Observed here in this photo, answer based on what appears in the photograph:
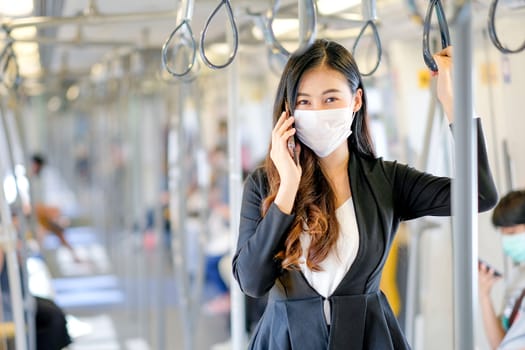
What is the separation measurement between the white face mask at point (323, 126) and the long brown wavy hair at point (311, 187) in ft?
0.13

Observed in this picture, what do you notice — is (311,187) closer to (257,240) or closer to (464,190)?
(257,240)

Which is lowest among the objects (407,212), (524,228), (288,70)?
(524,228)

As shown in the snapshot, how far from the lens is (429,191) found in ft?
5.87

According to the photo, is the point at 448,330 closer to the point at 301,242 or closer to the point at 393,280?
the point at 393,280

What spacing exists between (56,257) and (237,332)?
29.8ft

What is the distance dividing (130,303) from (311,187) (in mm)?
6755

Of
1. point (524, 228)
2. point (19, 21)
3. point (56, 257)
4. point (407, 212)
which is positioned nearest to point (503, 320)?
point (524, 228)

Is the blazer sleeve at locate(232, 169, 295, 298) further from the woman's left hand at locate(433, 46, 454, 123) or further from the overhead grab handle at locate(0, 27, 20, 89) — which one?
the overhead grab handle at locate(0, 27, 20, 89)

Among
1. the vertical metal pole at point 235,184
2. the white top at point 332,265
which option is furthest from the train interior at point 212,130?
the white top at point 332,265

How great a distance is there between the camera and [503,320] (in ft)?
10.00

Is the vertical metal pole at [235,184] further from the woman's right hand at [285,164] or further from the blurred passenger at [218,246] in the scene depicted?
the blurred passenger at [218,246]

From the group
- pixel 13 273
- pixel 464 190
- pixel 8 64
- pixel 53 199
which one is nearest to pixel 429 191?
pixel 464 190

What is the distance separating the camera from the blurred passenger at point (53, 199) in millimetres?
9141

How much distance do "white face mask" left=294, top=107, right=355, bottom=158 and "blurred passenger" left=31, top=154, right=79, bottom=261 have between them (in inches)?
301
